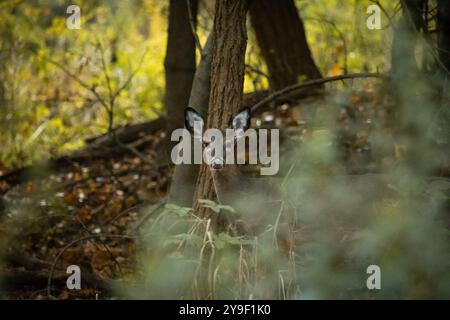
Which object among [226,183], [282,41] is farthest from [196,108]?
[282,41]

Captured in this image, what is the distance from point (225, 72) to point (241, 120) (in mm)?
333

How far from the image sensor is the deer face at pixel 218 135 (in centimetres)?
418

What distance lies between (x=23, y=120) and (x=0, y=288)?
454 centimetres

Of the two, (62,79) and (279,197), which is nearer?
(279,197)

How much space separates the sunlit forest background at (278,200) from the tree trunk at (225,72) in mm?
105

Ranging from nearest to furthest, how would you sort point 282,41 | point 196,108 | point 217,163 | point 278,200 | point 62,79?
point 278,200
point 217,163
point 196,108
point 282,41
point 62,79

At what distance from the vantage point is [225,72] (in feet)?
14.2

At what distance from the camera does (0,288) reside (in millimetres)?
4688

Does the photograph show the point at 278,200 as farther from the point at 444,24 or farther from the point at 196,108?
the point at 444,24

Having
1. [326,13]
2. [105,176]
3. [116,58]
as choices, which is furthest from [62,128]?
[326,13]

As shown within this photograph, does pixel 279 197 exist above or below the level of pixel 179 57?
below

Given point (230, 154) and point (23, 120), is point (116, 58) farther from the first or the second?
point (230, 154)

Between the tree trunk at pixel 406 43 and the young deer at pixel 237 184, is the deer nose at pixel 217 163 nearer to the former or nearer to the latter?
the young deer at pixel 237 184
